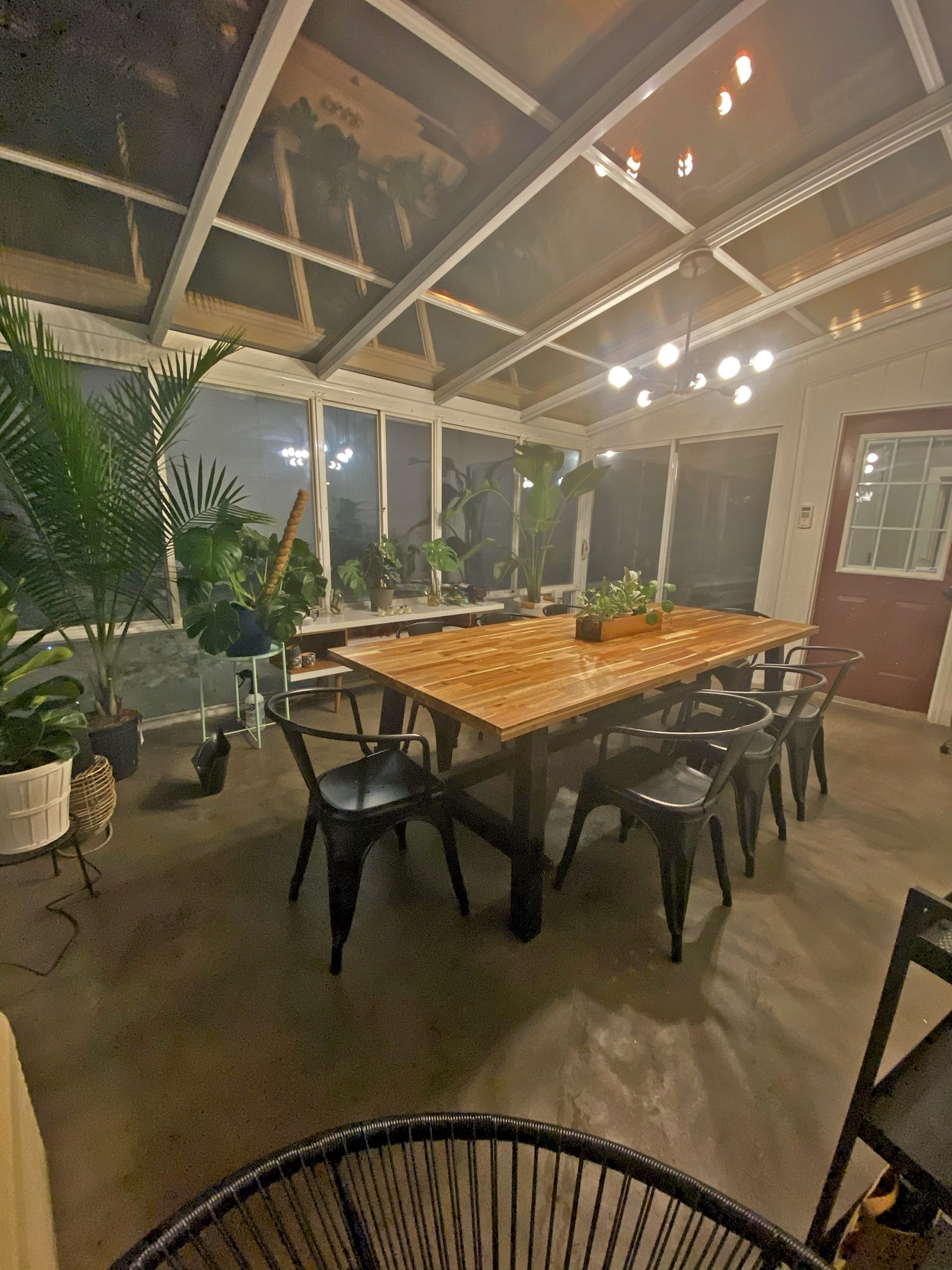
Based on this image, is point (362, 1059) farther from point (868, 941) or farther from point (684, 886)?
point (868, 941)

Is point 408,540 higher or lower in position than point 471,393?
lower

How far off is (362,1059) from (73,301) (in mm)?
3800

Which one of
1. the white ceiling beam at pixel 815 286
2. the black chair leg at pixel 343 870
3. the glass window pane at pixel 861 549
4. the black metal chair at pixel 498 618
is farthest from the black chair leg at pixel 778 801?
the glass window pane at pixel 861 549

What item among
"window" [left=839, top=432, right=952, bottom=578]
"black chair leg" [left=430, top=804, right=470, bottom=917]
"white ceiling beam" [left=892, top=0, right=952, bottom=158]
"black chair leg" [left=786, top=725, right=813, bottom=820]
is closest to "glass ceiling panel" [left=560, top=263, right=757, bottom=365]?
"white ceiling beam" [left=892, top=0, right=952, bottom=158]

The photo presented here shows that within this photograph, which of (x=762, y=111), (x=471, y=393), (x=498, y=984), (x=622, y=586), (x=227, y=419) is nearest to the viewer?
(x=498, y=984)

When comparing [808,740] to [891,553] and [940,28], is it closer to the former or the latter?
[891,553]

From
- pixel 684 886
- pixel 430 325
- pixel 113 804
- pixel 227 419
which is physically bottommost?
pixel 113 804

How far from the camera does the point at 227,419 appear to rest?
354 cm

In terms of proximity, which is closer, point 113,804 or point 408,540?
point 113,804

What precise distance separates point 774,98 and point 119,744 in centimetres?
414

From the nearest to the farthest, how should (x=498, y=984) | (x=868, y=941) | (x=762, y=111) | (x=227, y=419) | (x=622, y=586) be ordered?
1. (x=498, y=984)
2. (x=868, y=941)
3. (x=762, y=111)
4. (x=622, y=586)
5. (x=227, y=419)

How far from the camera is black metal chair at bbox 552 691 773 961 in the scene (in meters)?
1.58

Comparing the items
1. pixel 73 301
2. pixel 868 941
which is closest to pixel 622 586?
pixel 868 941

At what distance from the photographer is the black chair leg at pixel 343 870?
5.08 ft
